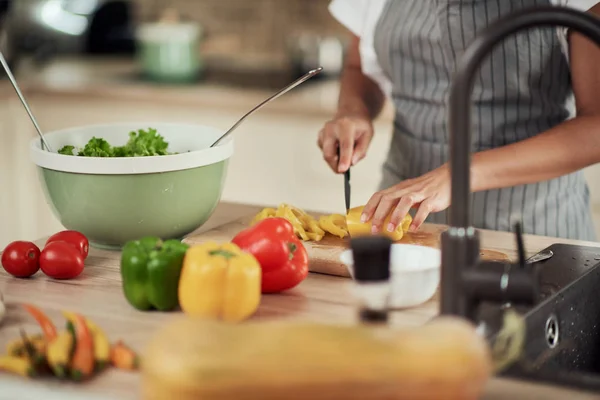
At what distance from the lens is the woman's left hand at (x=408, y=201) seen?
4.71 feet

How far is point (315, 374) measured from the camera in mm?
774

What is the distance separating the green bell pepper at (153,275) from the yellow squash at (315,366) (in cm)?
37

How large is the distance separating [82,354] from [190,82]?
2496 mm

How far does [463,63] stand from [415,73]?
958 mm

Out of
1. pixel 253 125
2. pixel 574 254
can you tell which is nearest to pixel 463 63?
pixel 574 254

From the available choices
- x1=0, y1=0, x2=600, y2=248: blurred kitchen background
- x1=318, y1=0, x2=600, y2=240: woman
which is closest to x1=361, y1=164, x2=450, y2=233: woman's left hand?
x1=318, y1=0, x2=600, y2=240: woman

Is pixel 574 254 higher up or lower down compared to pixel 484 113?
lower down

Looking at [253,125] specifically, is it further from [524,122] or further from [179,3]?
[524,122]

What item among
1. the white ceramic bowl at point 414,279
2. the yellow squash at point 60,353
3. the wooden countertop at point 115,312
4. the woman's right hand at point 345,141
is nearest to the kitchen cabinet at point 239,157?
the woman's right hand at point 345,141

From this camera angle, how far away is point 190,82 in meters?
3.38

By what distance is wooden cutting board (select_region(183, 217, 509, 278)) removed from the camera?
1.41 meters

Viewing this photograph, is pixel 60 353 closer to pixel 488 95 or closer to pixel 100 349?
pixel 100 349

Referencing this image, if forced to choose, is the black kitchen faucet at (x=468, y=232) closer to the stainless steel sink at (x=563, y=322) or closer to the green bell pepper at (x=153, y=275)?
the stainless steel sink at (x=563, y=322)

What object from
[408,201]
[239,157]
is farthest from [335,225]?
[239,157]
